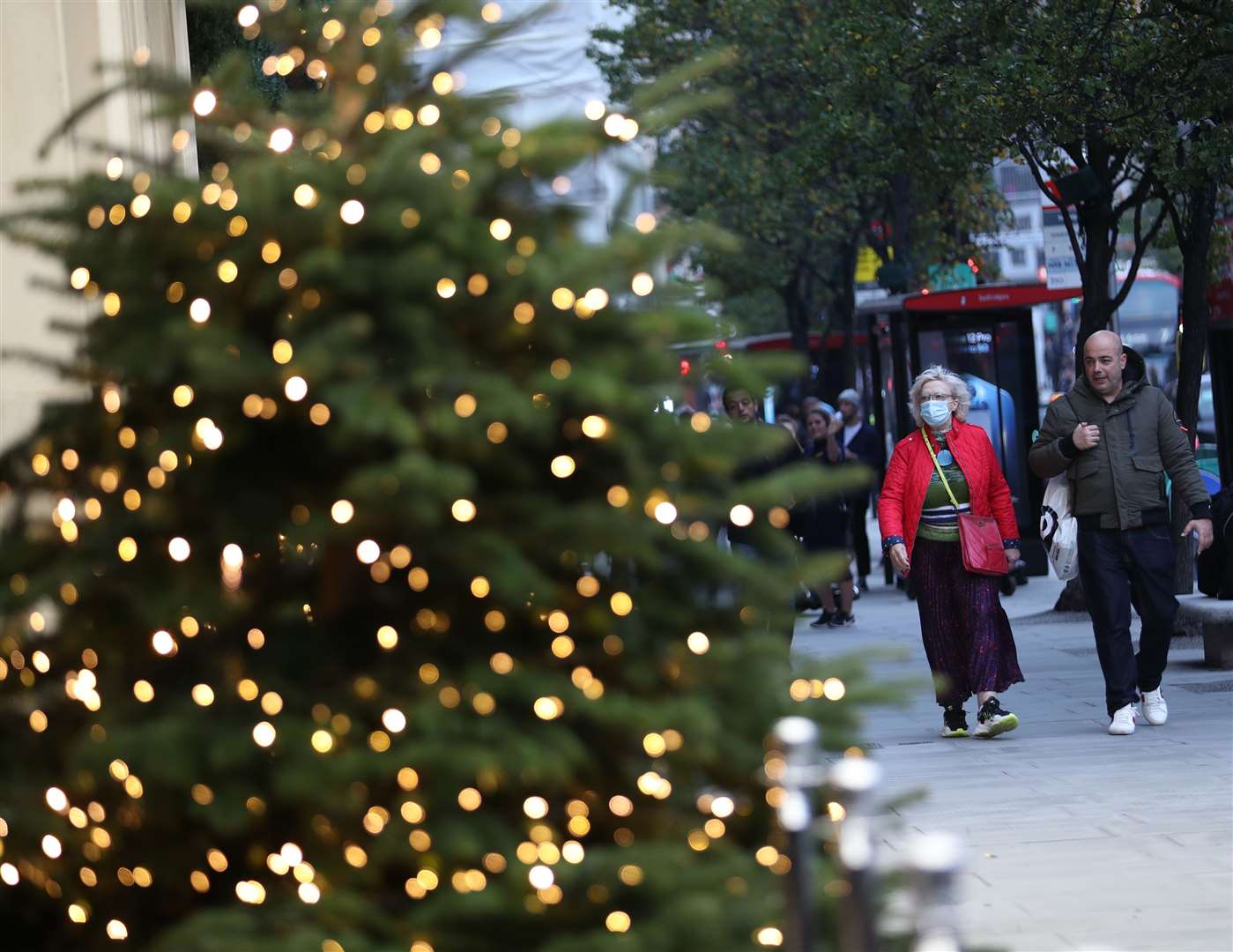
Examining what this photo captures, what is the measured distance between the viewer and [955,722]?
1033 centimetres

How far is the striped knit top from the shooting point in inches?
398

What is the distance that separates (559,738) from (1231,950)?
3.39 m

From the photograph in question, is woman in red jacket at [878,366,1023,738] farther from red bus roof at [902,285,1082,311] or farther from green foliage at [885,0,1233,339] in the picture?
red bus roof at [902,285,1082,311]

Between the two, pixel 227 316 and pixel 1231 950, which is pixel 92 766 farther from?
pixel 1231 950

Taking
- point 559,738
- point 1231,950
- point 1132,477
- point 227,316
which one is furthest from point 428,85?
point 1132,477

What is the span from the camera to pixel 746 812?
3.17m

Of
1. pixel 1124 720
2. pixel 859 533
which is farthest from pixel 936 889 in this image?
pixel 859 533

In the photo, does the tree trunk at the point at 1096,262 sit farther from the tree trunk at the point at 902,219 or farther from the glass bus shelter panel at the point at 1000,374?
the tree trunk at the point at 902,219

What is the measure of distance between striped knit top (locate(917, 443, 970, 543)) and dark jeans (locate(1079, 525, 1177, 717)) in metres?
0.66

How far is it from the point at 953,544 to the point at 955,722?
982 mm

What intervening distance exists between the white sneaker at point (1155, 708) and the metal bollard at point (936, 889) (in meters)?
8.27

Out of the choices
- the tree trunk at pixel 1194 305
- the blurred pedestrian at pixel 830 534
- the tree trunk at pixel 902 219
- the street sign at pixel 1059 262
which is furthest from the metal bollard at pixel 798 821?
the tree trunk at pixel 902 219

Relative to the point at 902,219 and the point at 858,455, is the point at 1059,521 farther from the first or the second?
the point at 902,219

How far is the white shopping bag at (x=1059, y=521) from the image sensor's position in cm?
1007
